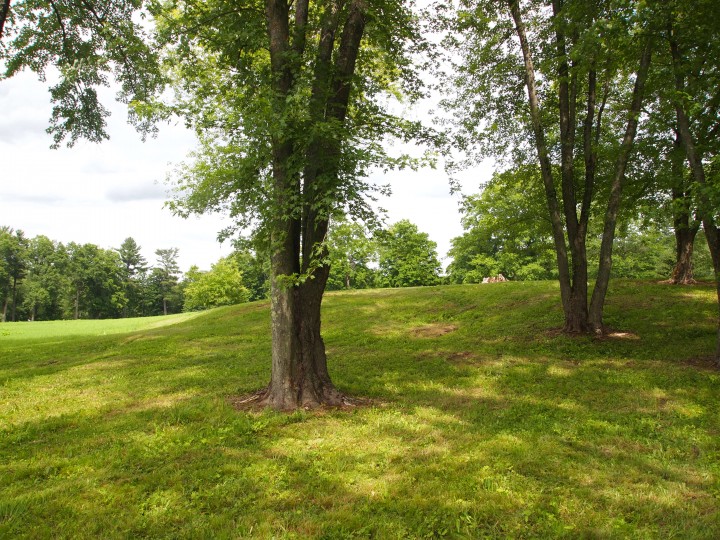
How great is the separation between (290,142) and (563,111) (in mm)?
9513

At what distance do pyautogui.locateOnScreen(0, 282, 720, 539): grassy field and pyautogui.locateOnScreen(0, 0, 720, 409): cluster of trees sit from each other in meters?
1.68

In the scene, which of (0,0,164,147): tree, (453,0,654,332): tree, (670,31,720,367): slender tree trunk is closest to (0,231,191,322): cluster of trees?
(0,0,164,147): tree

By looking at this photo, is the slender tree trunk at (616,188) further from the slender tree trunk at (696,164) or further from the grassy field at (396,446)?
the slender tree trunk at (696,164)

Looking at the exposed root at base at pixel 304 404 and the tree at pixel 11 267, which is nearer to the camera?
the exposed root at base at pixel 304 404

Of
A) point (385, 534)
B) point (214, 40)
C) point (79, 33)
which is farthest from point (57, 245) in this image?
point (385, 534)

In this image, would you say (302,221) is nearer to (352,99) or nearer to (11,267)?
(352,99)

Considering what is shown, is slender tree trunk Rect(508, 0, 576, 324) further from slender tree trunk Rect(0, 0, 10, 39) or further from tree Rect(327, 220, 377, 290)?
slender tree trunk Rect(0, 0, 10, 39)

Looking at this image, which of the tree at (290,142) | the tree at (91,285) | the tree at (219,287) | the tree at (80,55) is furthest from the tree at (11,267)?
the tree at (290,142)

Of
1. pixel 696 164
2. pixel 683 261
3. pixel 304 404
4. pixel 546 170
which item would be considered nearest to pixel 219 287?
pixel 546 170

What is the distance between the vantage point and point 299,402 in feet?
26.1

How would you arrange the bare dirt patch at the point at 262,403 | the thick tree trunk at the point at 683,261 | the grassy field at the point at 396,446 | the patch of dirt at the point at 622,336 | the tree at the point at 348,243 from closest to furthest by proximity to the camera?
the grassy field at the point at 396,446 → the tree at the point at 348,243 → the bare dirt patch at the point at 262,403 → the patch of dirt at the point at 622,336 → the thick tree trunk at the point at 683,261

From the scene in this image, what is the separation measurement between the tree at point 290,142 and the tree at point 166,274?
280 feet

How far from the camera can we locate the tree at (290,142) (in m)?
7.43

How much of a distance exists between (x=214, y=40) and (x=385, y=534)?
27.1 ft
